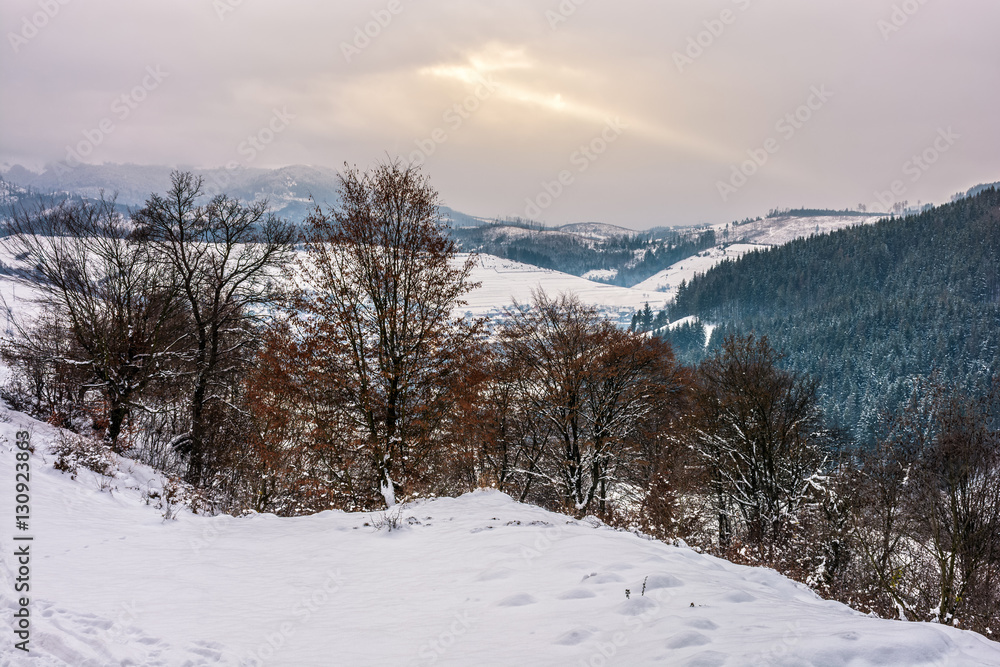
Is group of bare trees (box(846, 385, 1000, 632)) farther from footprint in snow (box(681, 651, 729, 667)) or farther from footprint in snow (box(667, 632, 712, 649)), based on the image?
footprint in snow (box(681, 651, 729, 667))

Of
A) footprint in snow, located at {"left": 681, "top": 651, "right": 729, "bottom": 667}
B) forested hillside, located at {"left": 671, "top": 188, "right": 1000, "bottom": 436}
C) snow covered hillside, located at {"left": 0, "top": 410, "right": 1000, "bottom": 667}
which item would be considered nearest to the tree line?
snow covered hillside, located at {"left": 0, "top": 410, "right": 1000, "bottom": 667}

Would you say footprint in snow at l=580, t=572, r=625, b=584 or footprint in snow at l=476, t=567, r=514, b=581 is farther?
footprint in snow at l=476, t=567, r=514, b=581

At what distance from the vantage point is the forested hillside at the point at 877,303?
11719 cm

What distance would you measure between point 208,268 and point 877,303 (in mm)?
177208

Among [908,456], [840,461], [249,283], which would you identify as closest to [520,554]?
[249,283]

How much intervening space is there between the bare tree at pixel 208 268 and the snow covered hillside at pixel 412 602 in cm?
1110

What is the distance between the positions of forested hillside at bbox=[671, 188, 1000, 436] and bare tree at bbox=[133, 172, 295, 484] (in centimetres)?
8706

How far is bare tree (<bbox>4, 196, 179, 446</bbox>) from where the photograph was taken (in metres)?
16.1

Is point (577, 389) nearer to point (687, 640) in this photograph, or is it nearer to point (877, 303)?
point (687, 640)

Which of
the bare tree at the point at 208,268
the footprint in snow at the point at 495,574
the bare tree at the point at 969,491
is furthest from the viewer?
the bare tree at the point at 208,268

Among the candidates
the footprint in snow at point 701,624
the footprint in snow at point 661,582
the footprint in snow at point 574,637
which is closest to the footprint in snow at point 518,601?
the footprint in snow at point 574,637

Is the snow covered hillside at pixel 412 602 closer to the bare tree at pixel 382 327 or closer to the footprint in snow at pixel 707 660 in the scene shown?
the footprint in snow at pixel 707 660

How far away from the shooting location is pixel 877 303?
5674 inches

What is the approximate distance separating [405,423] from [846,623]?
1111 cm
